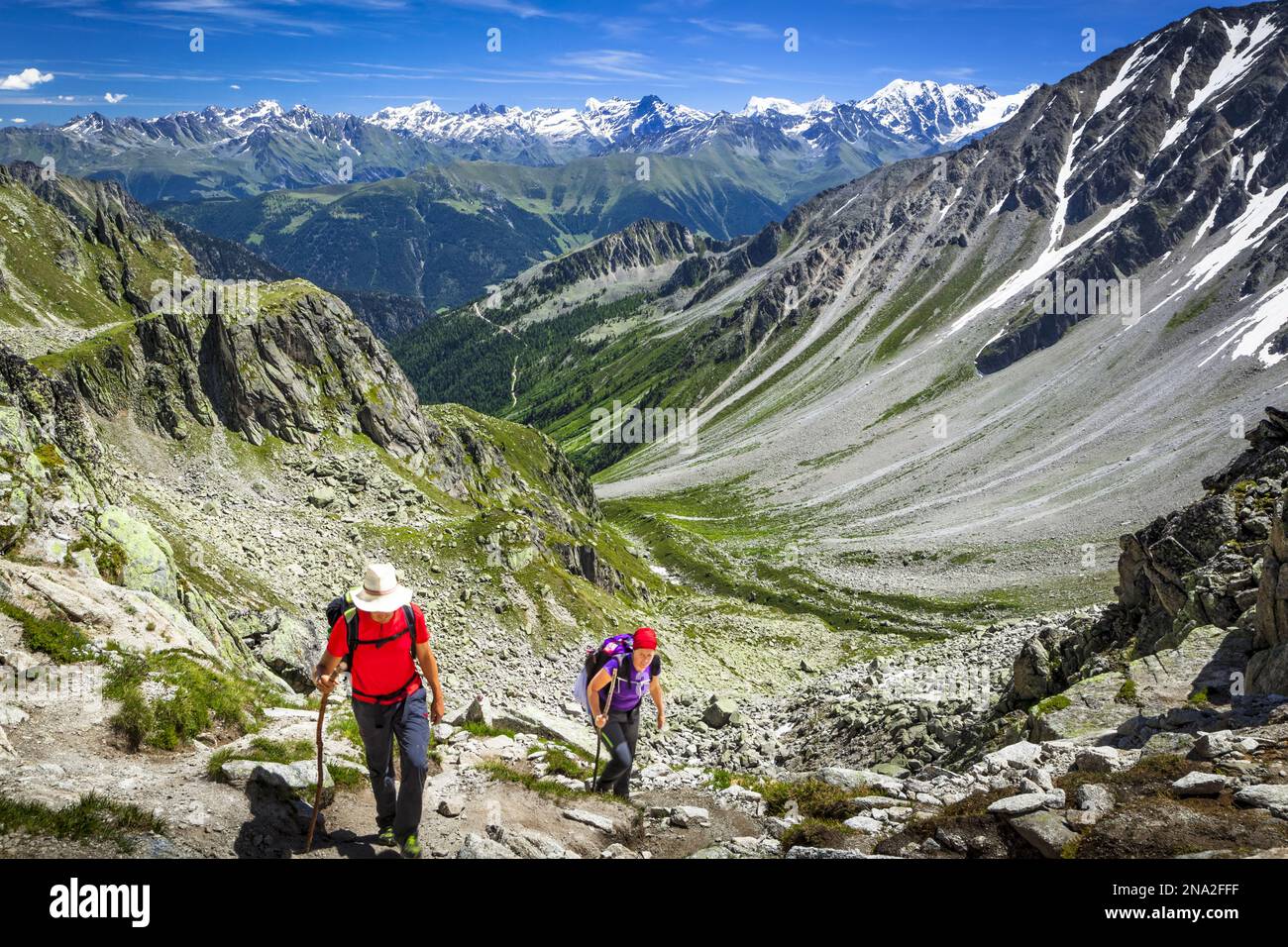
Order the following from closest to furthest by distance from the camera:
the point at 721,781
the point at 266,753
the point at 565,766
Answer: the point at 266,753, the point at 565,766, the point at 721,781

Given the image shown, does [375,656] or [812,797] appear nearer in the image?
[375,656]

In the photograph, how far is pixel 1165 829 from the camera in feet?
34.1

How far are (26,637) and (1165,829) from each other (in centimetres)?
1955

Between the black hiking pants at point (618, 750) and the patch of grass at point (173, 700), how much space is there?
23.0ft

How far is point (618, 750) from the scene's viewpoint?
15562mm

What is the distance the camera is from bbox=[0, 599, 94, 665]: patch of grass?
14391 mm

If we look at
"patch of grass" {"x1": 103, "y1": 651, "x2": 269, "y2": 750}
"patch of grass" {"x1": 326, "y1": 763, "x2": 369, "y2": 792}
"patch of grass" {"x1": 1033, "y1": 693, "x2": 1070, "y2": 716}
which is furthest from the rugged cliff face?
"patch of grass" {"x1": 1033, "y1": 693, "x2": 1070, "y2": 716}

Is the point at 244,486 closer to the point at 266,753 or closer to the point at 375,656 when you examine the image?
the point at 266,753

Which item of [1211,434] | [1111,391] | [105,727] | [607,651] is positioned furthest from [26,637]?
[1111,391]

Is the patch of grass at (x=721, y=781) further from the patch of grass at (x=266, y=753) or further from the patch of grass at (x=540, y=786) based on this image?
the patch of grass at (x=266, y=753)

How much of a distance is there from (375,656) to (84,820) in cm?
381

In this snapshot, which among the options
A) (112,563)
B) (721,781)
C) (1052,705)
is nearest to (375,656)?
(721,781)

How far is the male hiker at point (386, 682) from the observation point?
36.6 ft

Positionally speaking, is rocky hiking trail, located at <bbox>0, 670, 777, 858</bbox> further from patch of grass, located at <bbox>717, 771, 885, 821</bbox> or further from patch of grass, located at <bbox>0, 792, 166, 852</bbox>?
patch of grass, located at <bbox>717, 771, 885, 821</bbox>
